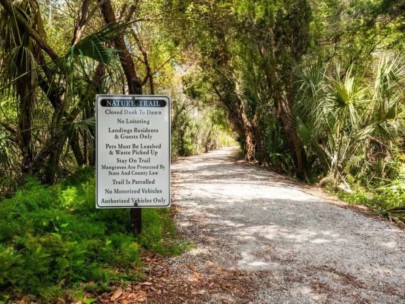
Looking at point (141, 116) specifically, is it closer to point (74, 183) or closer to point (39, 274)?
point (39, 274)

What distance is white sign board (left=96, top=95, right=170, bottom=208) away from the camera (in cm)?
432

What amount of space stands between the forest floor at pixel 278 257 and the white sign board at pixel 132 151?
79 cm

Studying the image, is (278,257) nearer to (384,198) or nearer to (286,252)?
(286,252)

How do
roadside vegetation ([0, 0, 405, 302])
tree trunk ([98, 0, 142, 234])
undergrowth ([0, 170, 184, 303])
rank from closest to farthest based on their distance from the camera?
1. undergrowth ([0, 170, 184, 303])
2. roadside vegetation ([0, 0, 405, 302])
3. tree trunk ([98, 0, 142, 234])

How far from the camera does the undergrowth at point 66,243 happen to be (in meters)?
3.30

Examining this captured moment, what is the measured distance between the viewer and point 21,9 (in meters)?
6.63

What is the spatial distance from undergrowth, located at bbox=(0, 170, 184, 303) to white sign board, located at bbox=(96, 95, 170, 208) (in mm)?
469

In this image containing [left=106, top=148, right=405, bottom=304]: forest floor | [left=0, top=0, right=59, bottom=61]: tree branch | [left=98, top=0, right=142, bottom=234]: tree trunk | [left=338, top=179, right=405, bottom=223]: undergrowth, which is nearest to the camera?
[left=106, top=148, right=405, bottom=304]: forest floor

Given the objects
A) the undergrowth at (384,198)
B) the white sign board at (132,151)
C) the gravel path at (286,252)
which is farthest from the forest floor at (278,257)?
the white sign board at (132,151)

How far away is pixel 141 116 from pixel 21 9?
3834mm

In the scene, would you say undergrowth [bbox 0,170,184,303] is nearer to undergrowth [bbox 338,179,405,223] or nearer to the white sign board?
the white sign board

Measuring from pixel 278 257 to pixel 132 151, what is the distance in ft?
6.99

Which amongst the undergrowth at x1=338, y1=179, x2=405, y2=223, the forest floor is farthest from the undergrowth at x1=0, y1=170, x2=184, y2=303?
the undergrowth at x1=338, y1=179, x2=405, y2=223

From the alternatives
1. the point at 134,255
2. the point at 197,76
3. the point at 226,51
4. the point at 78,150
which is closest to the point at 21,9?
the point at 78,150
